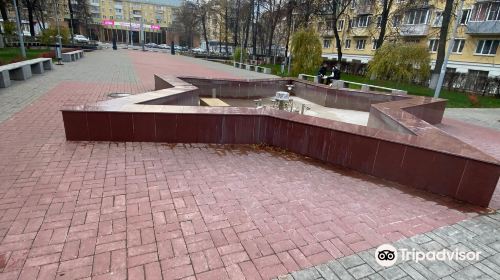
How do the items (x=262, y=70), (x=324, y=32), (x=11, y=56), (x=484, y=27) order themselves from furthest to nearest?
(x=324, y=32), (x=262, y=70), (x=484, y=27), (x=11, y=56)

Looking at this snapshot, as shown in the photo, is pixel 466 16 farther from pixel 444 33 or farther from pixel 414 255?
pixel 414 255

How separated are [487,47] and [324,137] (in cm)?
3039

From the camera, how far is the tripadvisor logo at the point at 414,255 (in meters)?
2.78

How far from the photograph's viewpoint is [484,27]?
25234mm

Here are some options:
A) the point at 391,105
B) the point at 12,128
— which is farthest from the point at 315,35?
the point at 12,128

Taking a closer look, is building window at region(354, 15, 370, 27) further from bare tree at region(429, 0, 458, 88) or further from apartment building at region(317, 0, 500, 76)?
bare tree at region(429, 0, 458, 88)

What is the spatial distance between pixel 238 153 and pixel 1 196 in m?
3.30

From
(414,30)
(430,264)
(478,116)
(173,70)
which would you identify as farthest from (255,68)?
(430,264)

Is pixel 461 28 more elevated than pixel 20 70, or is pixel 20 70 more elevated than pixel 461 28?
pixel 461 28

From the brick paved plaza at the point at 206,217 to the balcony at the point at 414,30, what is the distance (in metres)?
32.3

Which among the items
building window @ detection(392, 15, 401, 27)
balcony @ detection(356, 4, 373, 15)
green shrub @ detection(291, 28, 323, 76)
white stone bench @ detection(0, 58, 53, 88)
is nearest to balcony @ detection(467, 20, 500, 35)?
building window @ detection(392, 15, 401, 27)

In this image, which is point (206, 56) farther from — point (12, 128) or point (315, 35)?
point (12, 128)

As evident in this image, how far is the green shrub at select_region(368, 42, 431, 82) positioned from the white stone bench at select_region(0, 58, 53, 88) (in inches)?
669

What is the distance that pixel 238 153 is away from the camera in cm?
526
